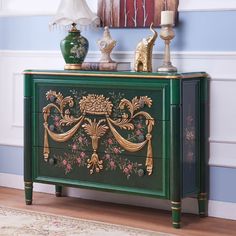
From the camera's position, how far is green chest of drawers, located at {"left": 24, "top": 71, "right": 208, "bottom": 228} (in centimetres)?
359

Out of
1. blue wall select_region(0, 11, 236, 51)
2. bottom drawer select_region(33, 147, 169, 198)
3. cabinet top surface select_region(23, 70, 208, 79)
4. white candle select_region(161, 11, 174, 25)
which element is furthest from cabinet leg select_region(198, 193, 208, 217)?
white candle select_region(161, 11, 174, 25)

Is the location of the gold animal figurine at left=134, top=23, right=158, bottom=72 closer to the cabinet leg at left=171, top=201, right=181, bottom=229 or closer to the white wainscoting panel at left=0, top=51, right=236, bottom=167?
the white wainscoting panel at left=0, top=51, right=236, bottom=167

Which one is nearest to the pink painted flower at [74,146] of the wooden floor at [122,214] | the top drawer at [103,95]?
the top drawer at [103,95]

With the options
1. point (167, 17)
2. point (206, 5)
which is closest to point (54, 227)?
point (167, 17)

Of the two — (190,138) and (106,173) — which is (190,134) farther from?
(106,173)

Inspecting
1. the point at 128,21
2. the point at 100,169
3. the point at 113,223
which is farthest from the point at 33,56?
the point at 113,223

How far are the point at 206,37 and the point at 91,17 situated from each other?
719mm

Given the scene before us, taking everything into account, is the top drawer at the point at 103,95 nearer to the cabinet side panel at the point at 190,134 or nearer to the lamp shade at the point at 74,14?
the cabinet side panel at the point at 190,134

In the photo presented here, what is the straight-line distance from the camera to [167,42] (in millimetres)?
3816

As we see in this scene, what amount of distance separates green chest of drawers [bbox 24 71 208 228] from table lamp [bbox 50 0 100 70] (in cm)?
17

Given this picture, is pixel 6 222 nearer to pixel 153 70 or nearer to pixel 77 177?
pixel 77 177

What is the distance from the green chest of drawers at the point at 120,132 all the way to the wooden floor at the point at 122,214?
86 mm

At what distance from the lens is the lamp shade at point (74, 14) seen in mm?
4023

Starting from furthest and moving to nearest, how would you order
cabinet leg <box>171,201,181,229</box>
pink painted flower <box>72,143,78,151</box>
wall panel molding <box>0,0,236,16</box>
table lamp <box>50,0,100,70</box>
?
1. table lamp <box>50,0,100,70</box>
2. pink painted flower <box>72,143,78,151</box>
3. wall panel molding <box>0,0,236,16</box>
4. cabinet leg <box>171,201,181,229</box>
